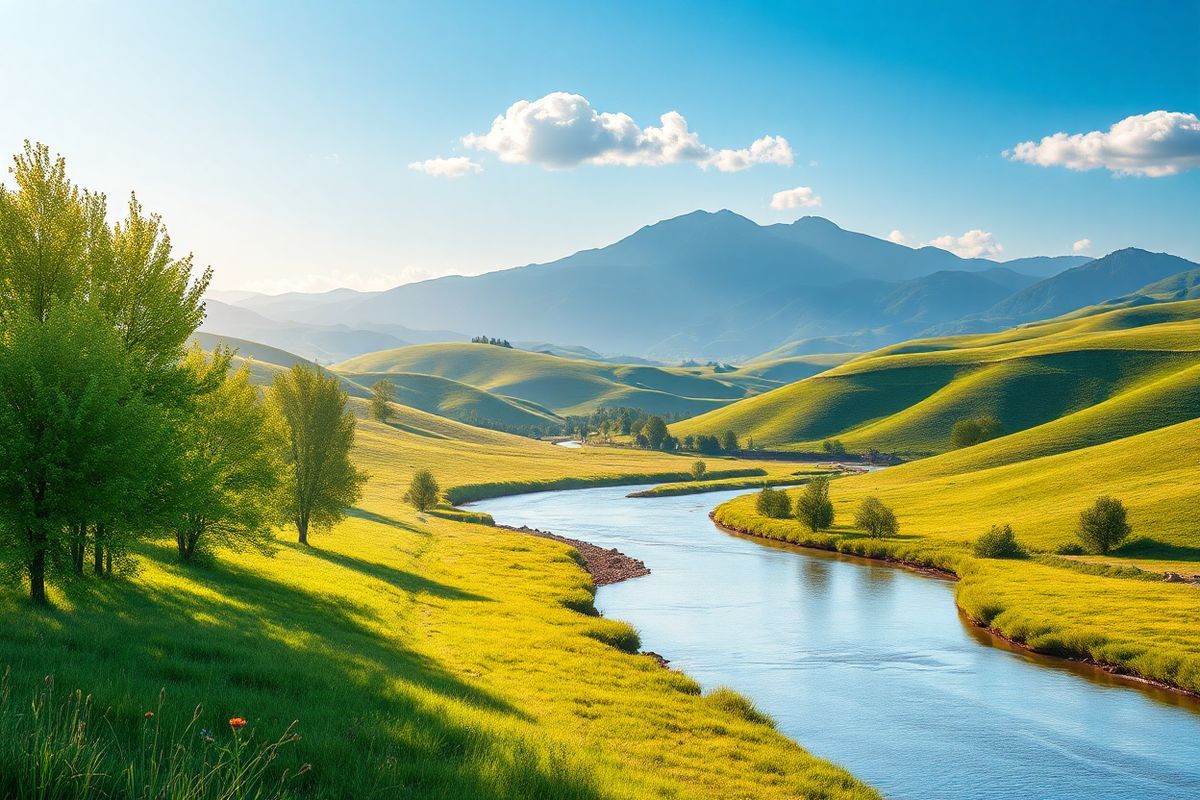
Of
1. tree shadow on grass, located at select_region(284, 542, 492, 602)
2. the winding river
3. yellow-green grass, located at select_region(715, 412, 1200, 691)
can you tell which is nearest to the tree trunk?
tree shadow on grass, located at select_region(284, 542, 492, 602)

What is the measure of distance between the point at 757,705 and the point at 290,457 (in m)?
39.2

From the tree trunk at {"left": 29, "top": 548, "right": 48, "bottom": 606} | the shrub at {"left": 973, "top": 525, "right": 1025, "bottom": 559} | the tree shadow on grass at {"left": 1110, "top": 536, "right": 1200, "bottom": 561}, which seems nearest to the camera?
the tree trunk at {"left": 29, "top": 548, "right": 48, "bottom": 606}

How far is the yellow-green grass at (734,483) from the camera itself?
140 meters

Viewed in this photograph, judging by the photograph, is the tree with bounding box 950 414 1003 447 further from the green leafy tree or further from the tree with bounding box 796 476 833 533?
the green leafy tree

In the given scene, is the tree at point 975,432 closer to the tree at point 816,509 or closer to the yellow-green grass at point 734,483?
the yellow-green grass at point 734,483

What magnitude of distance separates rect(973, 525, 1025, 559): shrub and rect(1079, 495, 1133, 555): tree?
5384 millimetres

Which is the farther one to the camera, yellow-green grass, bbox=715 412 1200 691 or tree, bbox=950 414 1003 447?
tree, bbox=950 414 1003 447

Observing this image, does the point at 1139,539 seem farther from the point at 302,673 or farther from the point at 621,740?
the point at 302,673

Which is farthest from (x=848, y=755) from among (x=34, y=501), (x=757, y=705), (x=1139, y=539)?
(x=1139, y=539)

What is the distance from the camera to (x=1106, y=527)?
63250 millimetres

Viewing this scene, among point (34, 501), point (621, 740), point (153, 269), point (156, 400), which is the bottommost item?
point (621, 740)

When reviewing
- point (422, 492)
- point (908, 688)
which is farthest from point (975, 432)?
point (908, 688)

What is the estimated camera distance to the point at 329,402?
6038cm

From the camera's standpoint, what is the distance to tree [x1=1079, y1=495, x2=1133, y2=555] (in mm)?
63031
